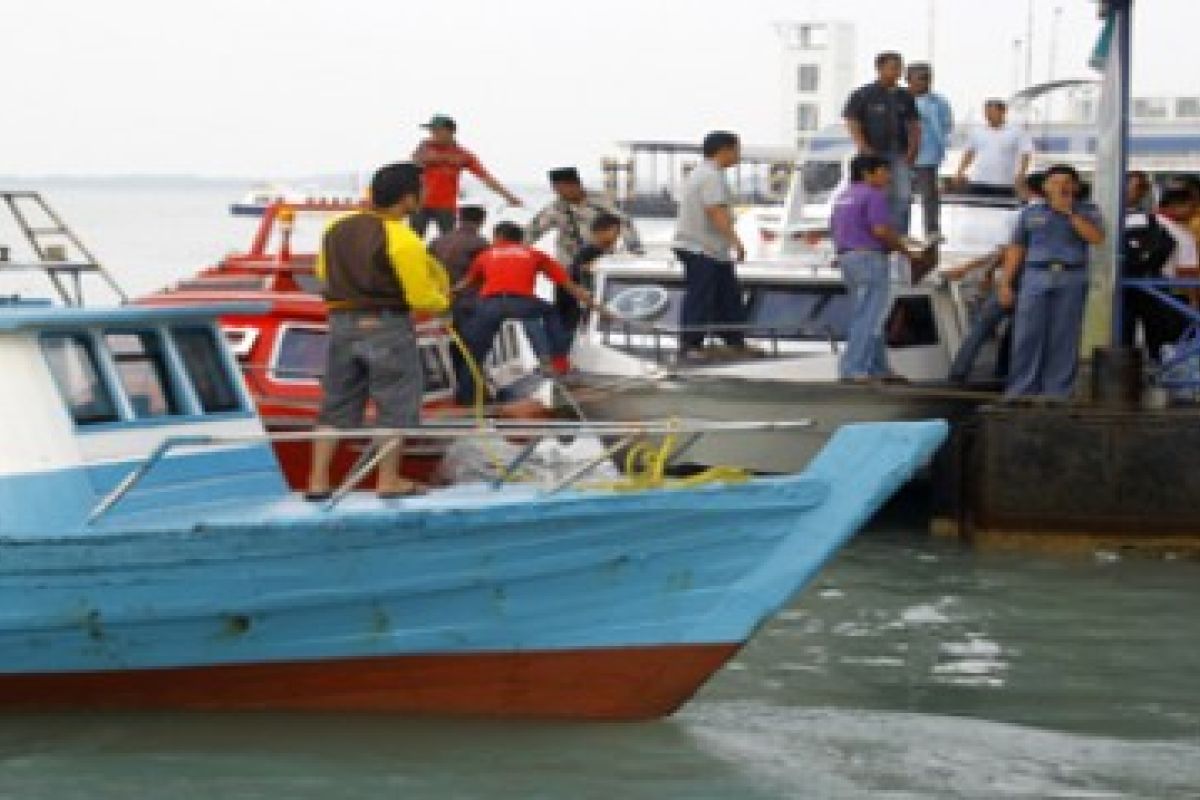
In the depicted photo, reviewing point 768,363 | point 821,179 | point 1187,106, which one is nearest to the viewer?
point 768,363

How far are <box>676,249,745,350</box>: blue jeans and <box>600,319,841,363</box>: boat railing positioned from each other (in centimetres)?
4

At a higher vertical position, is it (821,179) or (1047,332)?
(821,179)

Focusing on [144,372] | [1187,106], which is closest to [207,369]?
[144,372]

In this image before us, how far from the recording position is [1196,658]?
1378 centimetres

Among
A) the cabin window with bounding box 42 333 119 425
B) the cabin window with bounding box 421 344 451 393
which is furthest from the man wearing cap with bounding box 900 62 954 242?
the cabin window with bounding box 42 333 119 425

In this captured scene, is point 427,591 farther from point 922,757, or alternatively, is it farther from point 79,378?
point 922,757

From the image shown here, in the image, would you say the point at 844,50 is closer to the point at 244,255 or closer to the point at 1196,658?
the point at 244,255

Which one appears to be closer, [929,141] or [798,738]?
[798,738]

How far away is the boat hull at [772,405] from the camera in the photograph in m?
17.8

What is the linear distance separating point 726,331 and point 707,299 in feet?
0.93

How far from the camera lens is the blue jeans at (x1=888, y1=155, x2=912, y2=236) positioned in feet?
61.7

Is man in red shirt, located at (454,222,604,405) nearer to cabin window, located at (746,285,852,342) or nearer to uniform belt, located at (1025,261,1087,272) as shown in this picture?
cabin window, located at (746,285,852,342)

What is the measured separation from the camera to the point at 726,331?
1875 cm

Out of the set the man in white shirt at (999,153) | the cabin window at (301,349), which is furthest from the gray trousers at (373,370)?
the man in white shirt at (999,153)
